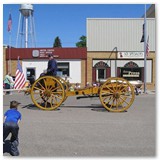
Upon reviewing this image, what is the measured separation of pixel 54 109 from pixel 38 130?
3883 millimetres

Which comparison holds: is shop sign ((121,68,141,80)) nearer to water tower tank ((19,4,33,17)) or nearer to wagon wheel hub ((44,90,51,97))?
water tower tank ((19,4,33,17))

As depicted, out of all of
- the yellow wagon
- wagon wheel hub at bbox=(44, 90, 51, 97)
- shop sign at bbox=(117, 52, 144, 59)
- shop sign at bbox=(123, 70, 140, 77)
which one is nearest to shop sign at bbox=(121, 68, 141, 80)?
shop sign at bbox=(123, 70, 140, 77)

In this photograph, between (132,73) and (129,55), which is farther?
(132,73)

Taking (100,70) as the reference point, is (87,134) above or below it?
below

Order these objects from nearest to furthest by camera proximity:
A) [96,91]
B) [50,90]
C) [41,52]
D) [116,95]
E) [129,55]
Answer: [116,95]
[50,90]
[96,91]
[129,55]
[41,52]

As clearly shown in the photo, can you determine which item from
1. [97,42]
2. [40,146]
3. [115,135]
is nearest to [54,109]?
[115,135]

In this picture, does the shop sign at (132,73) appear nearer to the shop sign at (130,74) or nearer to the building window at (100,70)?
the shop sign at (130,74)

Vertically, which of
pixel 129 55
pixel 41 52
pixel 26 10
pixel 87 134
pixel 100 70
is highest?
pixel 26 10

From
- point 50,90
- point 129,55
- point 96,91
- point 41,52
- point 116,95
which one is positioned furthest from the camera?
point 41,52

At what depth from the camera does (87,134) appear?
751 centimetres

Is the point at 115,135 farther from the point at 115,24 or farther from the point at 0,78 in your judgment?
the point at 115,24

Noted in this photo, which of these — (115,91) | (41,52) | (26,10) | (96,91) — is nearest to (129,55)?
(41,52)

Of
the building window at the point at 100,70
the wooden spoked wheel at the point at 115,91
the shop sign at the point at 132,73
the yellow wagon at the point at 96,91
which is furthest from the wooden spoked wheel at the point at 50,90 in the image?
the shop sign at the point at 132,73

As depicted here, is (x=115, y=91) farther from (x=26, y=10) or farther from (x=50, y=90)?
(x=26, y=10)
